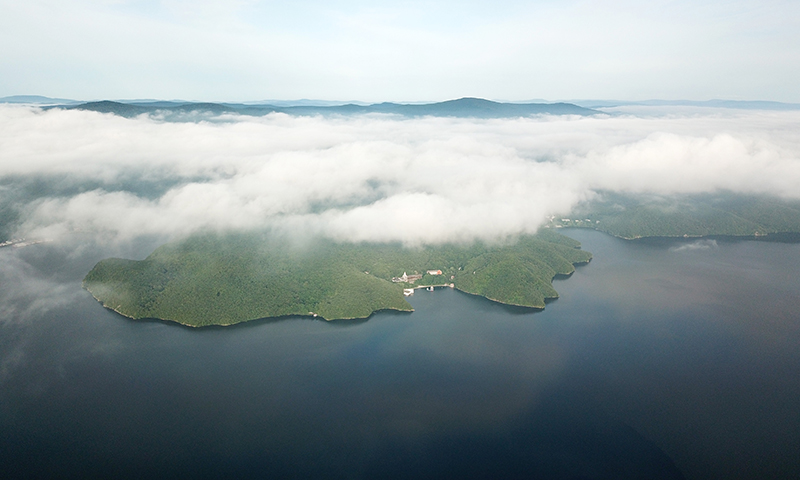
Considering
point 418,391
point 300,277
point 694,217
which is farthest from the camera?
point 694,217

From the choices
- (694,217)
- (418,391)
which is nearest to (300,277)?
(418,391)

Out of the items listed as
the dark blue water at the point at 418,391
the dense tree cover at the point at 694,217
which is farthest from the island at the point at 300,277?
the dense tree cover at the point at 694,217

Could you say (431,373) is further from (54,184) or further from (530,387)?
(54,184)

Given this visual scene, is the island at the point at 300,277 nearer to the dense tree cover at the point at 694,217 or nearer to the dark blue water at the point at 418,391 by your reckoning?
the dark blue water at the point at 418,391

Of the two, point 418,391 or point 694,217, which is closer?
point 418,391

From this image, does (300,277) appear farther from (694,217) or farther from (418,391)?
(694,217)

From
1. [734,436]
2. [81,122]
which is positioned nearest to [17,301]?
[734,436]

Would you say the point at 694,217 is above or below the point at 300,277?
above
